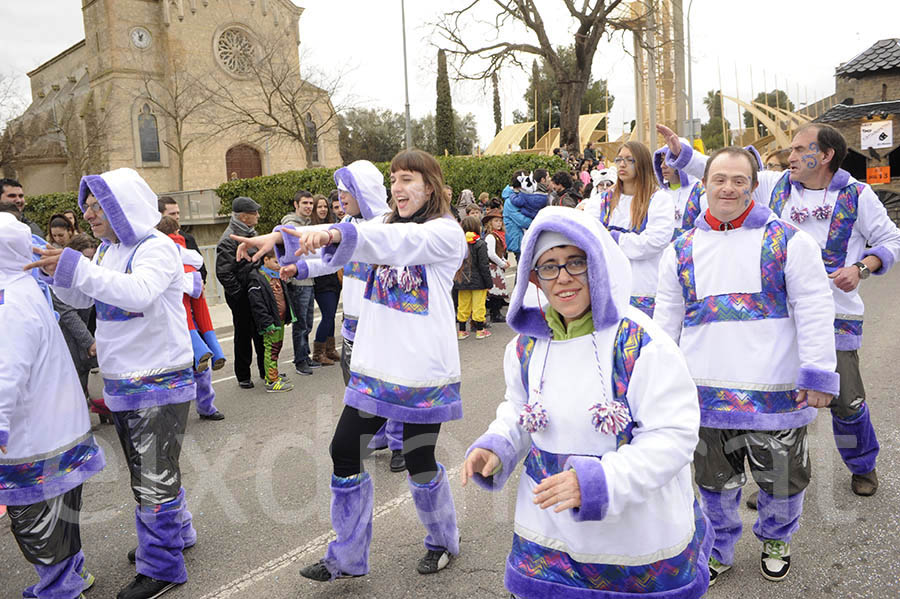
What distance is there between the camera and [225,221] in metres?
27.2

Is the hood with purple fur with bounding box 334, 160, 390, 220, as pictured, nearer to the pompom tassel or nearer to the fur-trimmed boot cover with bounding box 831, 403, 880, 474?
the pompom tassel

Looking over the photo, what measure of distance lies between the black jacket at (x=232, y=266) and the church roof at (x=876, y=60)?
22672 mm

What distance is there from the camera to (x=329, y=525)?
422 cm

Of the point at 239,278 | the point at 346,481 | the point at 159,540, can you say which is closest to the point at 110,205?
the point at 159,540

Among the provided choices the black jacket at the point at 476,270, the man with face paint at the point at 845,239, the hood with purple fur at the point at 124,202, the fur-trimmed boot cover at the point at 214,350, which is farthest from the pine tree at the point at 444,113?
the hood with purple fur at the point at 124,202

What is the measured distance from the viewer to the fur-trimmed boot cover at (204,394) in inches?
261

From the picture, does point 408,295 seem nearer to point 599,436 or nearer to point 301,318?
point 599,436

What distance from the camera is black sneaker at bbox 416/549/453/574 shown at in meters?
3.59

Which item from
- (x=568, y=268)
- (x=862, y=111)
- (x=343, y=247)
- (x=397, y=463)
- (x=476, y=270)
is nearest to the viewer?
(x=568, y=268)

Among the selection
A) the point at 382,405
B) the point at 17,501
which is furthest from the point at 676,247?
the point at 17,501

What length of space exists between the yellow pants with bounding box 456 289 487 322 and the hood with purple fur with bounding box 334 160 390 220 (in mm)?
5489

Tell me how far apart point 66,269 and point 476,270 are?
7.25m

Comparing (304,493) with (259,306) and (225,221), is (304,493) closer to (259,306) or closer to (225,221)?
(259,306)

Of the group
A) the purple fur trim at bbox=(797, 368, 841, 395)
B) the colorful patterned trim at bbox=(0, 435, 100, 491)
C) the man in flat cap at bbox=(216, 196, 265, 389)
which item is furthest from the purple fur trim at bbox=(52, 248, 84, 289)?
the man in flat cap at bbox=(216, 196, 265, 389)
